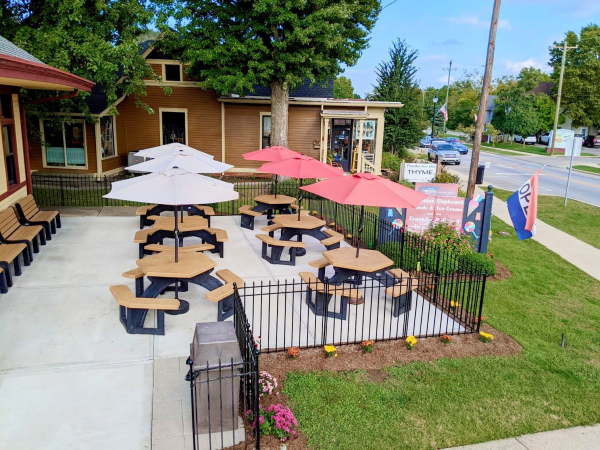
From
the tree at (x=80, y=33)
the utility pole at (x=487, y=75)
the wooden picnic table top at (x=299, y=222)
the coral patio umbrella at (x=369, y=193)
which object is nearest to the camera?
the coral patio umbrella at (x=369, y=193)

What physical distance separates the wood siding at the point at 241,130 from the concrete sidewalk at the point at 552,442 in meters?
20.4

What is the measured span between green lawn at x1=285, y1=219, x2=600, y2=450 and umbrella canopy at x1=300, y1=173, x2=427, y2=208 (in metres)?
2.47

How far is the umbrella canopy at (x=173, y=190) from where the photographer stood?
713 cm

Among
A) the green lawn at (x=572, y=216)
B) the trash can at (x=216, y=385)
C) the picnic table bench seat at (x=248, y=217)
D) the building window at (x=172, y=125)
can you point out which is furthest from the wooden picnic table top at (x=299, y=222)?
the building window at (x=172, y=125)

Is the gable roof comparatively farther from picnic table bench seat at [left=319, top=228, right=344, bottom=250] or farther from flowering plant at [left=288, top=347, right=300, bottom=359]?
picnic table bench seat at [left=319, top=228, right=344, bottom=250]

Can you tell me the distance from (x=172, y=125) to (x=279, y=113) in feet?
19.3

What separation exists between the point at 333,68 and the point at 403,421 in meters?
19.6

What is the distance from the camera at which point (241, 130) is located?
24.2 meters

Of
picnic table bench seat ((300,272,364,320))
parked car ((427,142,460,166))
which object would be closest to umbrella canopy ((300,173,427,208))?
picnic table bench seat ((300,272,364,320))

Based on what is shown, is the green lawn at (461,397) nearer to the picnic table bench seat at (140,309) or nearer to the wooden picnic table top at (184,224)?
the picnic table bench seat at (140,309)

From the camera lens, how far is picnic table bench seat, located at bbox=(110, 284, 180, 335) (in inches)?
268

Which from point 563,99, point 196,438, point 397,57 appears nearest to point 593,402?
point 196,438

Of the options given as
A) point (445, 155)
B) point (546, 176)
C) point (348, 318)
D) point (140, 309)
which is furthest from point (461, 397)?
point (445, 155)

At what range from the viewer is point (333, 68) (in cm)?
2255
